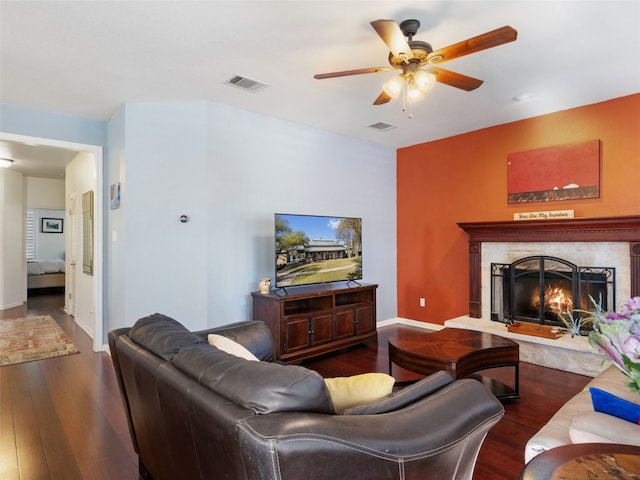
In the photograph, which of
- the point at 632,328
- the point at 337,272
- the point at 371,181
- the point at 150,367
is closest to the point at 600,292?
the point at 337,272

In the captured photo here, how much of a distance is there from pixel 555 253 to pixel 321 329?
2.71m

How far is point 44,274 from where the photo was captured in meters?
8.79

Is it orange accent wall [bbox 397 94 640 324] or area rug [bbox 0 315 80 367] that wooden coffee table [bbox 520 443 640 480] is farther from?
area rug [bbox 0 315 80 367]

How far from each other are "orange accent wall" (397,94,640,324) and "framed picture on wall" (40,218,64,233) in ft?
30.0

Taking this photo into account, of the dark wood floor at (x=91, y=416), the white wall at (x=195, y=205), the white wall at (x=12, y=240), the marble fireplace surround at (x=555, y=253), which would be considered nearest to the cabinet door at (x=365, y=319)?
the dark wood floor at (x=91, y=416)

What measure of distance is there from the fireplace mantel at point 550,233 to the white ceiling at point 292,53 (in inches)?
50.1

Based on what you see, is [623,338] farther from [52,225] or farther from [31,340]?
[52,225]

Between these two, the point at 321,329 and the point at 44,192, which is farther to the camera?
the point at 44,192

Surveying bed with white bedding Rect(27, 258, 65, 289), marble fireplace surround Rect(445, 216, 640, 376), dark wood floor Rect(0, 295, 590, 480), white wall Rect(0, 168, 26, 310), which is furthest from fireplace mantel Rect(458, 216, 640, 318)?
bed with white bedding Rect(27, 258, 65, 289)

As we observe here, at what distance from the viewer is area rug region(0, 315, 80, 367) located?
13.5ft

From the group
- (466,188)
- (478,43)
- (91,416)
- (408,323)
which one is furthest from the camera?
(408,323)

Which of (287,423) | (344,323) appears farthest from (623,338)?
(344,323)

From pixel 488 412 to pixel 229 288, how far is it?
3186mm

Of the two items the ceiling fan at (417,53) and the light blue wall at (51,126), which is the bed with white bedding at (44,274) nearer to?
the light blue wall at (51,126)
